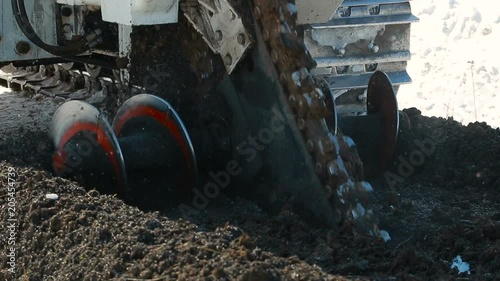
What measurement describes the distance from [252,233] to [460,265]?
87 centimetres

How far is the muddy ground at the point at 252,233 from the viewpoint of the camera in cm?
389

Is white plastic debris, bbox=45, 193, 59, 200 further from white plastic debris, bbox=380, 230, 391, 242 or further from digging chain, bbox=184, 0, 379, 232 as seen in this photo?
white plastic debris, bbox=380, 230, 391, 242

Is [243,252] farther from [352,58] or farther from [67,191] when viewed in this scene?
[352,58]

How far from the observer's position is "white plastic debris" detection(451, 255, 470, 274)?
4.25 m

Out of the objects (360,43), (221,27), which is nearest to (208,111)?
(221,27)

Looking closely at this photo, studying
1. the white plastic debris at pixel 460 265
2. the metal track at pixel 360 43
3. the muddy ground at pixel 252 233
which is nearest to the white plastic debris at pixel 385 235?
the muddy ground at pixel 252 233

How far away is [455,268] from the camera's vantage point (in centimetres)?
418

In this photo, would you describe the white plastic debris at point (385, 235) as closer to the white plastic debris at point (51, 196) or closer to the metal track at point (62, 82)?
the white plastic debris at point (51, 196)

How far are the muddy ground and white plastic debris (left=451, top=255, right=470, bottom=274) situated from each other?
3 centimetres

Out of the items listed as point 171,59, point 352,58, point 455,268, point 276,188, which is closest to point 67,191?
point 276,188

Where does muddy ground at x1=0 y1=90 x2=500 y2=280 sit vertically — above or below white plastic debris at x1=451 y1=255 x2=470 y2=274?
above

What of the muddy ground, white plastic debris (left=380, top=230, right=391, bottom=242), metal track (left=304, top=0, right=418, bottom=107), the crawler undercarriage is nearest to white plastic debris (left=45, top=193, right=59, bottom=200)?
the muddy ground

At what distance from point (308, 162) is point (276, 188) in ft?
1.03

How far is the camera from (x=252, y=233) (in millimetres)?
4594
